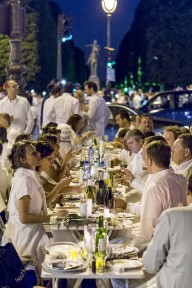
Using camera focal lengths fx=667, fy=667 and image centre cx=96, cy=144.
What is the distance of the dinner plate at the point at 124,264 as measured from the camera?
4.22 meters

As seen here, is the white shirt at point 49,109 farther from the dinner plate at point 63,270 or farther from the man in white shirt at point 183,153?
the dinner plate at point 63,270

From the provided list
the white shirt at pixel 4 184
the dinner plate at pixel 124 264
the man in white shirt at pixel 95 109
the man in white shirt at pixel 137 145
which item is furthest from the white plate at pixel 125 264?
the man in white shirt at pixel 95 109

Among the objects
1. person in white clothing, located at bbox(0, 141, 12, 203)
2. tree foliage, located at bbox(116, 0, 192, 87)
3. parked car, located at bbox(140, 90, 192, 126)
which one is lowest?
person in white clothing, located at bbox(0, 141, 12, 203)

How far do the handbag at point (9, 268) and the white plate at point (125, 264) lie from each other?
0.66 m

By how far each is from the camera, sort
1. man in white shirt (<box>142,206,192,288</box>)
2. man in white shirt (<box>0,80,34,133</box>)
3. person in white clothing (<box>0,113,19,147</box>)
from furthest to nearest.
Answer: man in white shirt (<box>0,80,34,133</box>) → person in white clothing (<box>0,113,19,147</box>) → man in white shirt (<box>142,206,192,288</box>)

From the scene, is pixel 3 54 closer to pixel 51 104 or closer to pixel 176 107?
pixel 176 107

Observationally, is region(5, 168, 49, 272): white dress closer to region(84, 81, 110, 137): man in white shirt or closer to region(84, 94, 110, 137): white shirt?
region(84, 81, 110, 137): man in white shirt

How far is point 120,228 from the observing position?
5.20 m

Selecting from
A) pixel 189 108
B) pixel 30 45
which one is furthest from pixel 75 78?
pixel 189 108

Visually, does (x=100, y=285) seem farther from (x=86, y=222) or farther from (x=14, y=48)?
(x=14, y=48)

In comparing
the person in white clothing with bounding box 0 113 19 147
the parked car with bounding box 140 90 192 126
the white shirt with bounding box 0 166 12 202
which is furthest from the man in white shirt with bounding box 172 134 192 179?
the parked car with bounding box 140 90 192 126

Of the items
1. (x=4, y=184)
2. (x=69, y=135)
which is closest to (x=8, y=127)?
(x=69, y=135)

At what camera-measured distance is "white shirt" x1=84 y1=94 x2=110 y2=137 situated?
12.5 meters

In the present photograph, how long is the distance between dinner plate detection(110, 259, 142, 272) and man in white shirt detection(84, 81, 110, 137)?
8.17 meters
